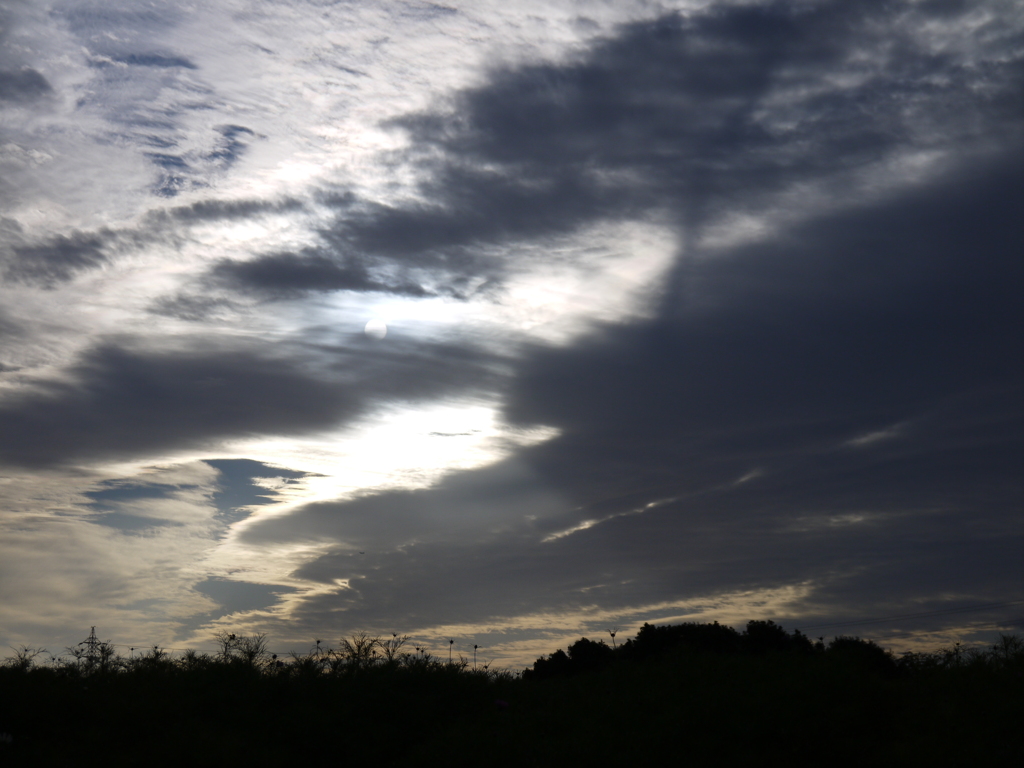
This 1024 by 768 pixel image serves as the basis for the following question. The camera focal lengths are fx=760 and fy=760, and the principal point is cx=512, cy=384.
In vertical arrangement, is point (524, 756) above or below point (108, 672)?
below

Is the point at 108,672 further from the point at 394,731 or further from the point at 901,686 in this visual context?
the point at 901,686

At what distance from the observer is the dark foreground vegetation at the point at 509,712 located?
17.2 m

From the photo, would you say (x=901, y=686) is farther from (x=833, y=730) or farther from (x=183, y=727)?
(x=183, y=727)

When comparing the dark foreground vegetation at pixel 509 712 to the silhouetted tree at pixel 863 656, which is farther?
the silhouetted tree at pixel 863 656

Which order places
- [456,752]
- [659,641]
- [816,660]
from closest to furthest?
1. [456,752]
2. [816,660]
3. [659,641]

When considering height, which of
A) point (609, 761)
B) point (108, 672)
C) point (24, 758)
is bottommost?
point (609, 761)

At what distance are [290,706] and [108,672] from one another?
18.5ft

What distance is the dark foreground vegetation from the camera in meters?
17.2

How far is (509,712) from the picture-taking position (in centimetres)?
2106

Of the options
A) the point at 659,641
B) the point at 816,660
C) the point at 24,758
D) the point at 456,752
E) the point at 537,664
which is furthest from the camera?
the point at 537,664

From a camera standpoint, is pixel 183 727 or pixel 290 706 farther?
pixel 290 706

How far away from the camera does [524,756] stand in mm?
17703

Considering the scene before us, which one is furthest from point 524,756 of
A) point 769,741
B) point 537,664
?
point 537,664

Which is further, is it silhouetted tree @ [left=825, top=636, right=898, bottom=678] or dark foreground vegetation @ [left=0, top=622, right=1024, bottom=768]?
silhouetted tree @ [left=825, top=636, right=898, bottom=678]
